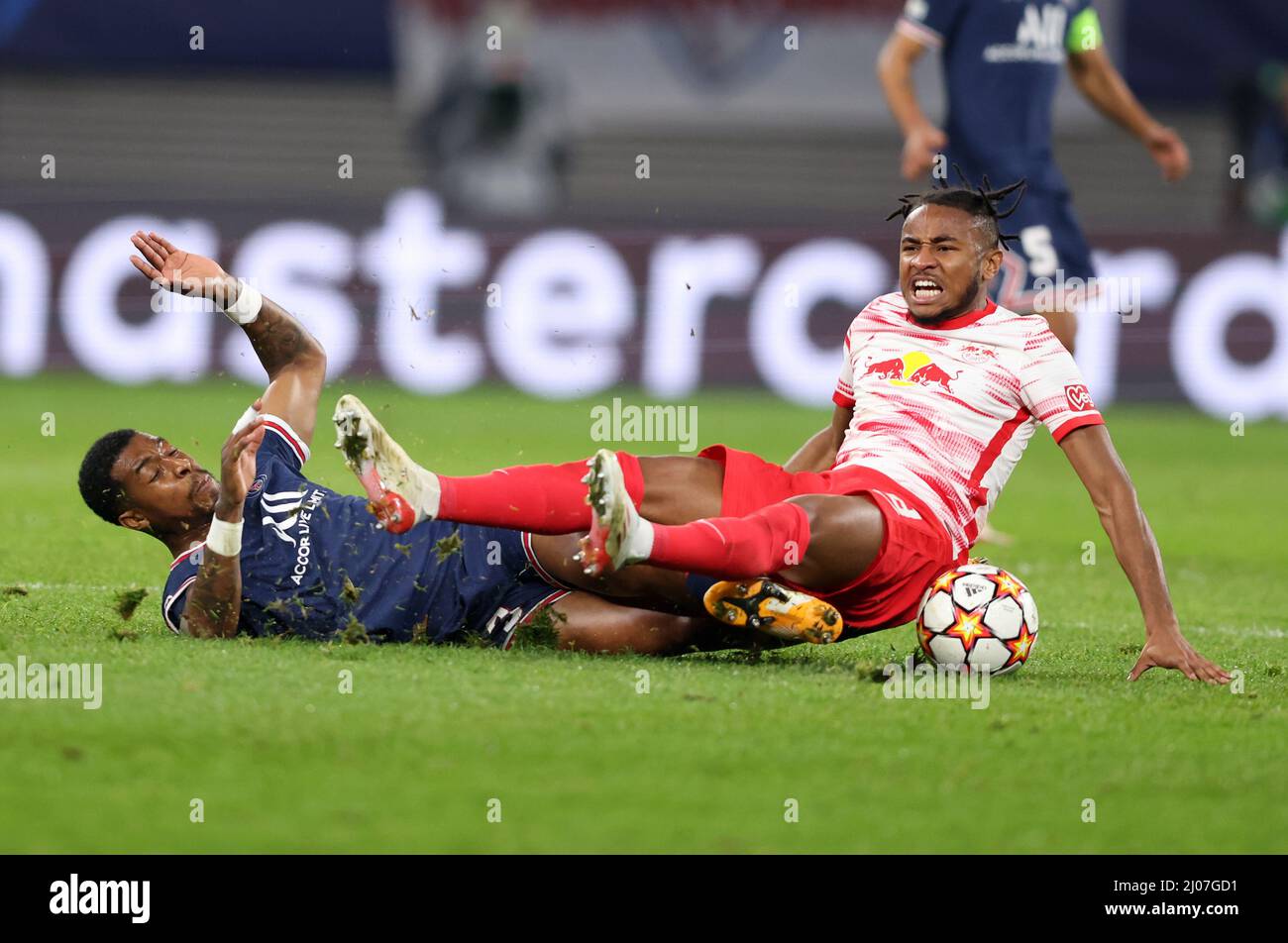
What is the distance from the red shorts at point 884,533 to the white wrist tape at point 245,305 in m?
1.52

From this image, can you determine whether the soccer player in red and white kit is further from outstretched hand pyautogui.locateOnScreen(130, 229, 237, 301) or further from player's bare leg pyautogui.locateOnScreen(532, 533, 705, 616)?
outstretched hand pyautogui.locateOnScreen(130, 229, 237, 301)

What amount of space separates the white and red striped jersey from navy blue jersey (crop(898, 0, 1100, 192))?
134 inches

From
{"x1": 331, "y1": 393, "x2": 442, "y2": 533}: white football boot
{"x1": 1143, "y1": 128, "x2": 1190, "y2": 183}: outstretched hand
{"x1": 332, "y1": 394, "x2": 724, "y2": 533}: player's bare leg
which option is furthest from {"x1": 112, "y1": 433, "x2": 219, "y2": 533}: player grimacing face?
{"x1": 1143, "y1": 128, "x2": 1190, "y2": 183}: outstretched hand

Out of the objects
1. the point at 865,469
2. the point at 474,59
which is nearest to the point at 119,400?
the point at 474,59

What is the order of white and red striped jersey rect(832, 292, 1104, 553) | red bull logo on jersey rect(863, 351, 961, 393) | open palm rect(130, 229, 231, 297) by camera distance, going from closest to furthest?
white and red striped jersey rect(832, 292, 1104, 553) → red bull logo on jersey rect(863, 351, 961, 393) → open palm rect(130, 229, 231, 297)

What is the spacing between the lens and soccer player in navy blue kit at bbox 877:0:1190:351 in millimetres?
8562

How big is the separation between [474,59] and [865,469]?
1344cm

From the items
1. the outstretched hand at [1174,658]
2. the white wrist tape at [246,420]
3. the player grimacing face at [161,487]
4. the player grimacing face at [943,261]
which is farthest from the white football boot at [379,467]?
the outstretched hand at [1174,658]

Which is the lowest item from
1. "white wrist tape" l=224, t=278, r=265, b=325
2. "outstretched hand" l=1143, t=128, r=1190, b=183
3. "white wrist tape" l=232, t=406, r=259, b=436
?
"white wrist tape" l=232, t=406, r=259, b=436

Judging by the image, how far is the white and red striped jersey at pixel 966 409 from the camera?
17.4ft

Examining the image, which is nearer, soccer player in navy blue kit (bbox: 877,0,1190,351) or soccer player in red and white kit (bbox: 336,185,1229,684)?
soccer player in red and white kit (bbox: 336,185,1229,684)

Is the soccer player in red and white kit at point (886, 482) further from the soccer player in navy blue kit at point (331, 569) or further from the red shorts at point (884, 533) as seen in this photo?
the soccer player in navy blue kit at point (331, 569)

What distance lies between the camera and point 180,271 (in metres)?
5.59

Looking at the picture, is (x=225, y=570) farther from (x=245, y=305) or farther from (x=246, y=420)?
(x=245, y=305)
